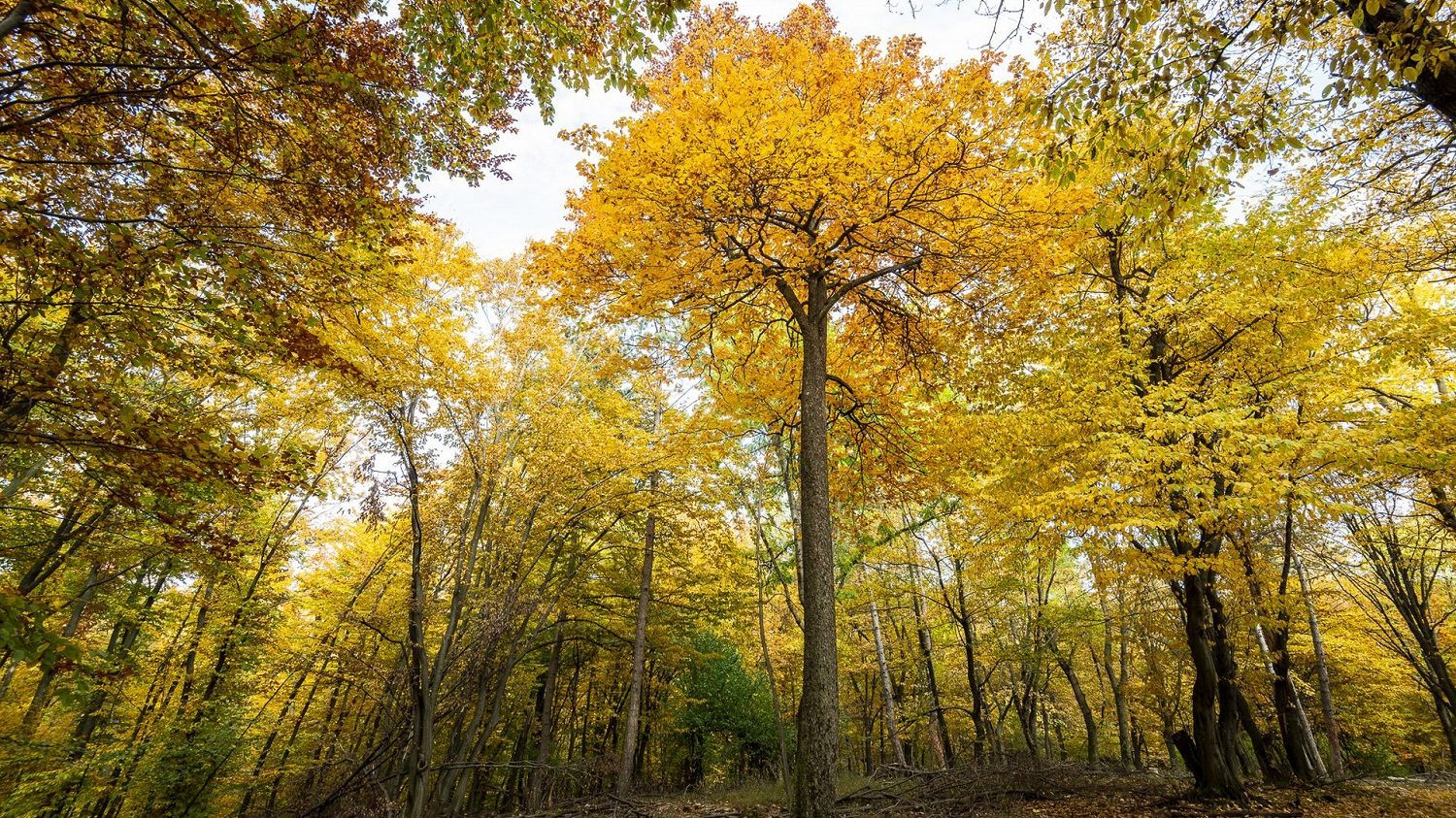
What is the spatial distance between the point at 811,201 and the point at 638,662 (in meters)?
10.1

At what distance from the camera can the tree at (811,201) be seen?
16.5 feet

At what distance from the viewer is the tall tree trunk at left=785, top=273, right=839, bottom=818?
4871 mm

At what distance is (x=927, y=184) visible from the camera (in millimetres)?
5812

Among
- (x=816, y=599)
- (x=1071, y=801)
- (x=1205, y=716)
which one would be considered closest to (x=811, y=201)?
(x=816, y=599)

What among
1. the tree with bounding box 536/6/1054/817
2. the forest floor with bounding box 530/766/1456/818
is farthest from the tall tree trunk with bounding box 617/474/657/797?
the tree with bounding box 536/6/1054/817

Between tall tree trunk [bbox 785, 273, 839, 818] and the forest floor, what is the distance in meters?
2.90

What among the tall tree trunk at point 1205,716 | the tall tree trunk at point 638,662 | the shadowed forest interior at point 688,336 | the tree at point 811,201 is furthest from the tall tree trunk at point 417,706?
the tall tree trunk at point 1205,716

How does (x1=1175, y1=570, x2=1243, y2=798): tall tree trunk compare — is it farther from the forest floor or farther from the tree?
the tree

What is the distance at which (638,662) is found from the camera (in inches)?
457

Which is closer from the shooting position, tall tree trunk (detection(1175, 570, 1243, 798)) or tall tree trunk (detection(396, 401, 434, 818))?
tall tree trunk (detection(396, 401, 434, 818))

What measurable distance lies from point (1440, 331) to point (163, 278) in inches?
476

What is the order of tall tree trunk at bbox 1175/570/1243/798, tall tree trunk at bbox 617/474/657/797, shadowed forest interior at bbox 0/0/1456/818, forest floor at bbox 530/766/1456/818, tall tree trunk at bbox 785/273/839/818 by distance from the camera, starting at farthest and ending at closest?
tall tree trunk at bbox 617/474/657/797
tall tree trunk at bbox 1175/570/1243/798
forest floor at bbox 530/766/1456/818
tall tree trunk at bbox 785/273/839/818
shadowed forest interior at bbox 0/0/1456/818

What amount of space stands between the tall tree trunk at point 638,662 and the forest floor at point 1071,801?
914 millimetres

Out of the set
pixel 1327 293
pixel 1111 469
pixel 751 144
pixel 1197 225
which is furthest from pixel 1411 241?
pixel 751 144
